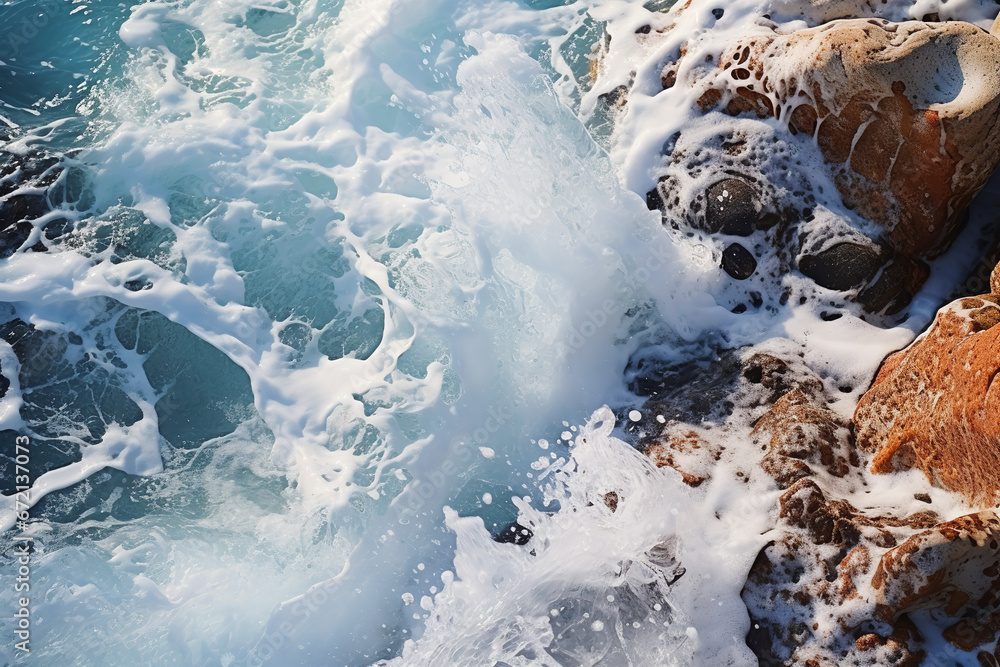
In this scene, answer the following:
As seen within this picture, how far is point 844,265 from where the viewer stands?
4312 millimetres

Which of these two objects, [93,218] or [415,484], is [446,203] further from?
[93,218]

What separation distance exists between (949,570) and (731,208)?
8.72ft

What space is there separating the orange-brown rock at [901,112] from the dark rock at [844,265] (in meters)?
0.19

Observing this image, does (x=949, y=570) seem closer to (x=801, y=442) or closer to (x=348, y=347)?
(x=801, y=442)

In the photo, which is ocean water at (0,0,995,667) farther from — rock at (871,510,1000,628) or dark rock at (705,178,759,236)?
rock at (871,510,1000,628)

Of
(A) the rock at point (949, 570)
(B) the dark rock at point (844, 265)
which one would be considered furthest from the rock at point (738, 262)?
(A) the rock at point (949, 570)

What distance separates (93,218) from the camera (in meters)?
5.02

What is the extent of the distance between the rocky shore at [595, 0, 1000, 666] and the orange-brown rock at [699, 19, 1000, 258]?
0.04 ft

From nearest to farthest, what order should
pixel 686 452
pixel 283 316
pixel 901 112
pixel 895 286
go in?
pixel 686 452 < pixel 901 112 < pixel 895 286 < pixel 283 316

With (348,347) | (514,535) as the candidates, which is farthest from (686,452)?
(348,347)

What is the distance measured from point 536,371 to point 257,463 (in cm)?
191

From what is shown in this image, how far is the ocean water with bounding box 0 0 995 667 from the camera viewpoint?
3.69 m

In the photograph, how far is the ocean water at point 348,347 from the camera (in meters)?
3.69

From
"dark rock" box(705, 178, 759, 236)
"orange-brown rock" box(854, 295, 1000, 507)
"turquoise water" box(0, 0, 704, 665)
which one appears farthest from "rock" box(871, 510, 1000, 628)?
"dark rock" box(705, 178, 759, 236)
